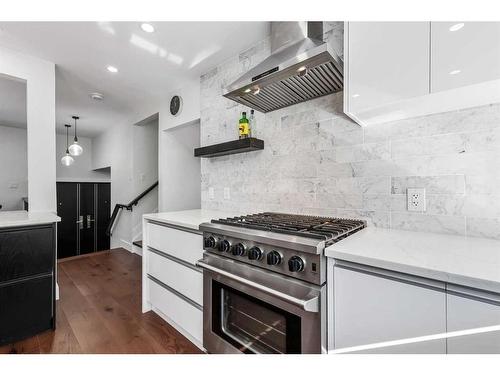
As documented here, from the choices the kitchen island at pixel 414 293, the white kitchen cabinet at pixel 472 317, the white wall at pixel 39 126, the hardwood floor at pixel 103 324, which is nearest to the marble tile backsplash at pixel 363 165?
the kitchen island at pixel 414 293

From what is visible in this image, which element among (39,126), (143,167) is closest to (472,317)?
(39,126)

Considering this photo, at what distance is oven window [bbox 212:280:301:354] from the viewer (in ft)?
3.74

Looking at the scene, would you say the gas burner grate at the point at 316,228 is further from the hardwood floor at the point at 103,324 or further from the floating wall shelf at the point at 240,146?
the hardwood floor at the point at 103,324

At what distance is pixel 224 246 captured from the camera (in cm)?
140

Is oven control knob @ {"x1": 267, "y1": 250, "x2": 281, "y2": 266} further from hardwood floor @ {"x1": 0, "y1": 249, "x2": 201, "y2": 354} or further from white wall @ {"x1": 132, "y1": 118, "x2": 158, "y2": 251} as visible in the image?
white wall @ {"x1": 132, "y1": 118, "x2": 158, "y2": 251}

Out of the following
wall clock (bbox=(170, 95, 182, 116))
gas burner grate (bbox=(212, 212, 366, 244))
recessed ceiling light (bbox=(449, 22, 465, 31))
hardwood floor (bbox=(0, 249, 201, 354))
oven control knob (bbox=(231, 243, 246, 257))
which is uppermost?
wall clock (bbox=(170, 95, 182, 116))

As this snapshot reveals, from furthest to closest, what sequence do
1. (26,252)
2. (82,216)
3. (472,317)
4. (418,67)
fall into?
(82,216), (26,252), (418,67), (472,317)

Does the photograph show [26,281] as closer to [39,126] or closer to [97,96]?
[39,126]

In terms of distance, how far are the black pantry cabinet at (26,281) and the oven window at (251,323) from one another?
1408mm

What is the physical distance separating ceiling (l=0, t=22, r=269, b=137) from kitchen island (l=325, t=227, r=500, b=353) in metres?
1.83

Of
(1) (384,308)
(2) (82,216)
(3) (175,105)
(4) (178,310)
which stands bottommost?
(4) (178,310)

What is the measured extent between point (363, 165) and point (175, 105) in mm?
2459

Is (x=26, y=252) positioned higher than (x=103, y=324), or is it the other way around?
(x=26, y=252)

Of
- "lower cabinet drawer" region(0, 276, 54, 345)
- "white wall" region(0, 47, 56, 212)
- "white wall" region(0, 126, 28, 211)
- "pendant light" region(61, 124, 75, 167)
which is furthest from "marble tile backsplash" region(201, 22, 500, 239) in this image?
"white wall" region(0, 126, 28, 211)
